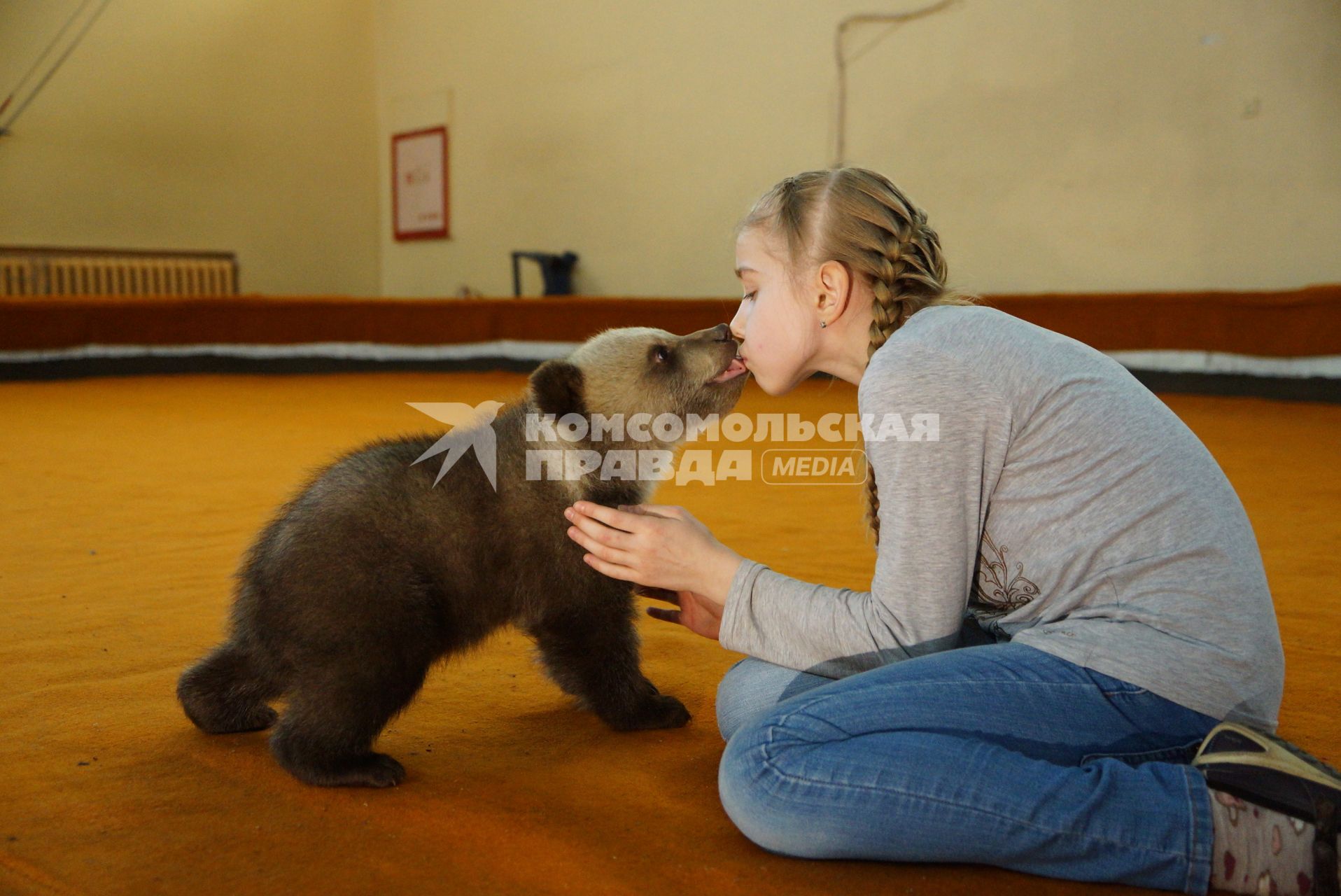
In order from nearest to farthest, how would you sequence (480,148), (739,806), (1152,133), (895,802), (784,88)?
(895,802) < (739,806) < (1152,133) < (784,88) < (480,148)

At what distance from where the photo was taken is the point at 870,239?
1976 mm

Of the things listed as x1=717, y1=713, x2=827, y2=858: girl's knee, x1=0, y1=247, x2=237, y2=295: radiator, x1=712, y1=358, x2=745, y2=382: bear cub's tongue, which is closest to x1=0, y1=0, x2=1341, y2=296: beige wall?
x1=0, y1=247, x2=237, y2=295: radiator

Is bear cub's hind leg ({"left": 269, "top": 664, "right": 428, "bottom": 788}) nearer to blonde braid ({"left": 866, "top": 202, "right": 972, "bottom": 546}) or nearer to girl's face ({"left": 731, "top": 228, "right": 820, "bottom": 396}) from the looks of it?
girl's face ({"left": 731, "top": 228, "right": 820, "bottom": 396})

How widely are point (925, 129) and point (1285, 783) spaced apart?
9.90 m

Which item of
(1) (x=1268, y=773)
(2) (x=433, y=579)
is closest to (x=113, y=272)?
(2) (x=433, y=579)

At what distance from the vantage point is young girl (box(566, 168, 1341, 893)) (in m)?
1.64

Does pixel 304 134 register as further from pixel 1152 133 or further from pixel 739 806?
pixel 739 806

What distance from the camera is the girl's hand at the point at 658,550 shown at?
2041 mm

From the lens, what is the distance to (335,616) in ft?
6.63

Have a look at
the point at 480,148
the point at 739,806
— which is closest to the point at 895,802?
the point at 739,806

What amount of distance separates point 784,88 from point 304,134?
7.80 m

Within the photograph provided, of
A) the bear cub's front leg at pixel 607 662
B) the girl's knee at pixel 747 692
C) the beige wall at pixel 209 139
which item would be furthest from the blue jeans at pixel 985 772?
the beige wall at pixel 209 139

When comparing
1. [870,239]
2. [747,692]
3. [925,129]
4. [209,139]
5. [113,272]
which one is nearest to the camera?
[870,239]

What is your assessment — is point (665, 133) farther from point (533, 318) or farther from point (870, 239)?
point (870, 239)
